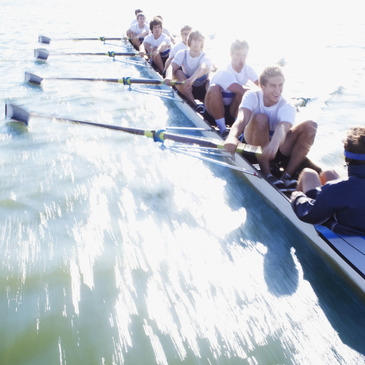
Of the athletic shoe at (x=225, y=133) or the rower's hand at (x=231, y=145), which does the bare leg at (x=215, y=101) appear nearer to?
the athletic shoe at (x=225, y=133)

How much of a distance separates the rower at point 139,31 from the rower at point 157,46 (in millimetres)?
2428

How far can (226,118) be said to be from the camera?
5.33 metres

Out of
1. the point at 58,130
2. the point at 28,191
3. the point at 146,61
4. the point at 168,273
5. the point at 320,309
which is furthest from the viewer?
the point at 146,61

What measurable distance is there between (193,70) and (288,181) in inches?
141

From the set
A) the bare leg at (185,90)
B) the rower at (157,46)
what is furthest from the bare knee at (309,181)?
the rower at (157,46)

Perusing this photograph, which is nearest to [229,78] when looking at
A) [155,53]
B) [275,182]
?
[275,182]

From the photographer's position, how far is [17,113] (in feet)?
19.5

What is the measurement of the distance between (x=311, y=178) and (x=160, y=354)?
1902mm

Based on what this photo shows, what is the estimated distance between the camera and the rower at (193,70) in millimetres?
5992

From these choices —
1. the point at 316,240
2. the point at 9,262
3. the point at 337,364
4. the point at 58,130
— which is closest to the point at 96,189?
the point at 9,262

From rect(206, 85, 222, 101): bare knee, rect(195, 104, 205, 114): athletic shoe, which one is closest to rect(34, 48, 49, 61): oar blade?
rect(195, 104, 205, 114): athletic shoe

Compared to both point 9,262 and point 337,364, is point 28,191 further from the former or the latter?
point 337,364

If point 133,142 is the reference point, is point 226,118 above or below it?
above

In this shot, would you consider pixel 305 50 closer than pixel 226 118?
No
